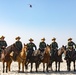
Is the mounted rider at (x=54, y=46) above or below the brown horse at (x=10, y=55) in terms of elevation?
above

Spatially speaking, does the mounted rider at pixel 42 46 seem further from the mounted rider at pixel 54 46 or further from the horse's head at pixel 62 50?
the horse's head at pixel 62 50

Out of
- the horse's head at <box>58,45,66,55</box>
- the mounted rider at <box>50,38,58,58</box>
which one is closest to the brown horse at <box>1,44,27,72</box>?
the mounted rider at <box>50,38,58,58</box>

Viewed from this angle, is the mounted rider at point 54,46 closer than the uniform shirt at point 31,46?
No

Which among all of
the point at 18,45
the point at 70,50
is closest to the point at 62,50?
the point at 70,50

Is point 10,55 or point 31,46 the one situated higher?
point 31,46

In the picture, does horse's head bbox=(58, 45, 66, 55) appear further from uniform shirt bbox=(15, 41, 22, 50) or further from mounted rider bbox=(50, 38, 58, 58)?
uniform shirt bbox=(15, 41, 22, 50)

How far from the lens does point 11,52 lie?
2000 cm

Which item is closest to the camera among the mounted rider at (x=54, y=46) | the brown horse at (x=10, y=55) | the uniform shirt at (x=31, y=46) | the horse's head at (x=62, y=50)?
the brown horse at (x=10, y=55)

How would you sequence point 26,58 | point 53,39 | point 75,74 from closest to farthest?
point 75,74 → point 26,58 → point 53,39

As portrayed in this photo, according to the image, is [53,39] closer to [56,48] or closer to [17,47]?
[56,48]

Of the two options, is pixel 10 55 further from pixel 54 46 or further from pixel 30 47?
pixel 54 46

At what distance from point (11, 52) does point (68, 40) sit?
4086 millimetres

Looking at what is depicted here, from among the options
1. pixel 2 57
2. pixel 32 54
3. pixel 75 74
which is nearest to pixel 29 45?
pixel 32 54

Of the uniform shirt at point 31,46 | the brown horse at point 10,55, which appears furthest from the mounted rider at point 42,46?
the brown horse at point 10,55
